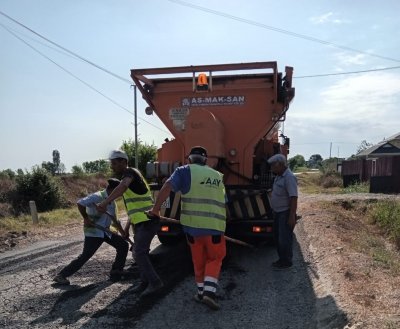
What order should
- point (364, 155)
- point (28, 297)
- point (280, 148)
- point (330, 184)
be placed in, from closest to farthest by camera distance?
point (28, 297), point (280, 148), point (330, 184), point (364, 155)

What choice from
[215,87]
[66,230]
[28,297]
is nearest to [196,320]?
[28,297]

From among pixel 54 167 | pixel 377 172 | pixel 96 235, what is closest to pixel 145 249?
pixel 96 235

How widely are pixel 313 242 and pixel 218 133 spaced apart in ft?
9.57

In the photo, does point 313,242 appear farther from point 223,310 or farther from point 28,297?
point 28,297

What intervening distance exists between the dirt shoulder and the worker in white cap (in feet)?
1.66

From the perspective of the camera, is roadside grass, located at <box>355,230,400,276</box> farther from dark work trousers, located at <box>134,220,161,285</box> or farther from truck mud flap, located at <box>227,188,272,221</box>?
dark work trousers, located at <box>134,220,161,285</box>

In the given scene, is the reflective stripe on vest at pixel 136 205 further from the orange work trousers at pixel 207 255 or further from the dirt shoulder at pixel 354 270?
the dirt shoulder at pixel 354 270

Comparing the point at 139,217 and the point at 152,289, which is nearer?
the point at 152,289

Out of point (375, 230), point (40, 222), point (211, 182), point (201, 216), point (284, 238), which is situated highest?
point (211, 182)

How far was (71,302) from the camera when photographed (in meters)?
5.13

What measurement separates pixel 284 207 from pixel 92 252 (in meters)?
2.87

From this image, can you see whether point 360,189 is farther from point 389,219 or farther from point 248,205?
point 248,205

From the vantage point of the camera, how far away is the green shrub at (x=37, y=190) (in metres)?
19.6

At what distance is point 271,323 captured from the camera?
4.50 metres
